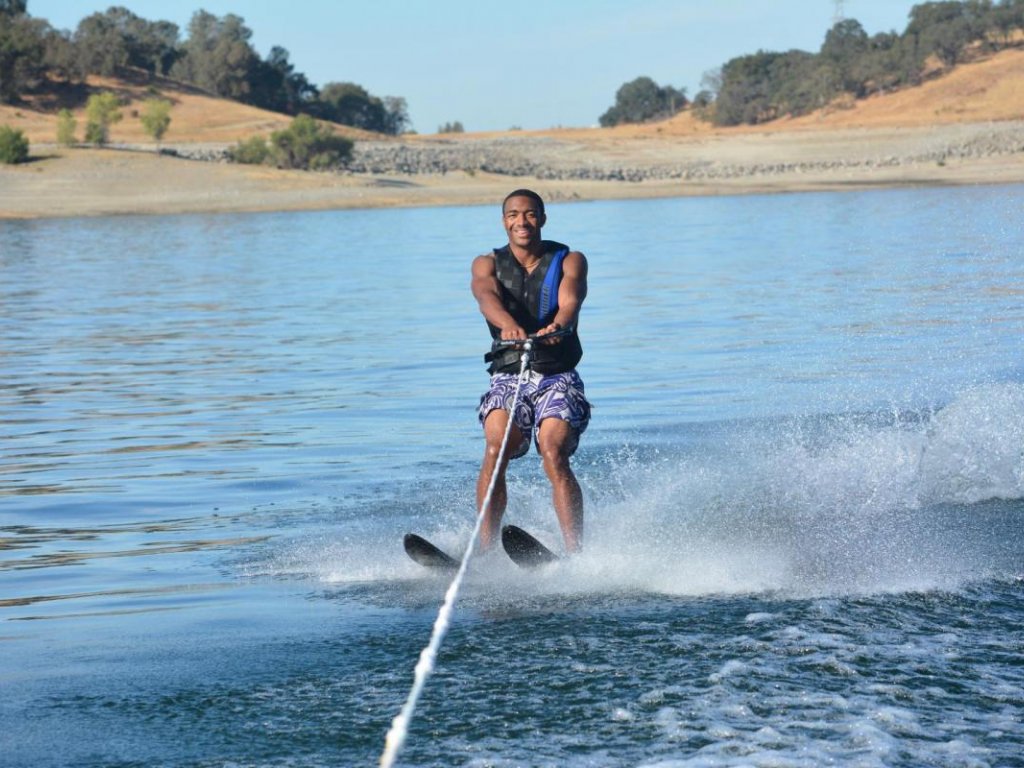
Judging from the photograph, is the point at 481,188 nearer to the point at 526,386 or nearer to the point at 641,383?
the point at 641,383

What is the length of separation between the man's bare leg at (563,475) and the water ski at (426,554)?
18.1 inches

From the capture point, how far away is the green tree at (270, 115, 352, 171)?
178 ft

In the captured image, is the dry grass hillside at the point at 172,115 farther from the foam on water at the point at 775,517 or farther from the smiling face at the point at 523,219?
the smiling face at the point at 523,219

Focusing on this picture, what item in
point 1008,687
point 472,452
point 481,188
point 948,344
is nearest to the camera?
point 1008,687

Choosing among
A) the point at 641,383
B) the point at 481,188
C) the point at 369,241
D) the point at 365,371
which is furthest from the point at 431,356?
the point at 481,188

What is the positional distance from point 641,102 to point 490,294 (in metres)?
93.9

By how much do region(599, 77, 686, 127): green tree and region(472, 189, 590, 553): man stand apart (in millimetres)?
91883

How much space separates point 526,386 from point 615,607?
3.84 ft

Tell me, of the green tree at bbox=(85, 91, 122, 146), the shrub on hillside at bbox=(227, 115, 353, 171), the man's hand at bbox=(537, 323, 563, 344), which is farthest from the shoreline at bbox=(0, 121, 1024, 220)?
the man's hand at bbox=(537, 323, 563, 344)

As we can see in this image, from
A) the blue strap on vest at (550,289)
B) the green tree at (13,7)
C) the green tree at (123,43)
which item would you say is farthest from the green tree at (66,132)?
the blue strap on vest at (550,289)

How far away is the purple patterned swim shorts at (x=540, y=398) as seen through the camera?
6.20m

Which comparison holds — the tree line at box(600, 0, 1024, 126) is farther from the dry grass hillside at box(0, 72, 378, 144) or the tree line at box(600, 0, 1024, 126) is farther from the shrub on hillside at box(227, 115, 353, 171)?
the shrub on hillside at box(227, 115, 353, 171)

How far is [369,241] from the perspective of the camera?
31.4 metres

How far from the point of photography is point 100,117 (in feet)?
184
